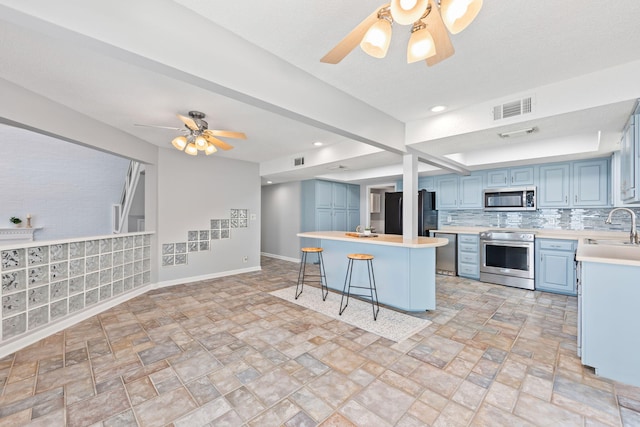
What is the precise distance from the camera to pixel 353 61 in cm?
206

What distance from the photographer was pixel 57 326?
2820 millimetres

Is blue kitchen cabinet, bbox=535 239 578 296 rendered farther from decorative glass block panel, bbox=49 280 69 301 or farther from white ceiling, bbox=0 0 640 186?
decorative glass block panel, bbox=49 280 69 301

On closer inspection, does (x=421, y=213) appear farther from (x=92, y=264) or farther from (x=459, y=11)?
(x=92, y=264)

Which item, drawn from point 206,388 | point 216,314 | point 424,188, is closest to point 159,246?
point 216,314

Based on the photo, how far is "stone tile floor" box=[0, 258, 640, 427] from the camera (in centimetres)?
162

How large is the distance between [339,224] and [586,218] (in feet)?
15.4

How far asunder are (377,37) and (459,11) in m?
0.35

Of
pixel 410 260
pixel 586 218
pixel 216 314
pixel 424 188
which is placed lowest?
pixel 216 314

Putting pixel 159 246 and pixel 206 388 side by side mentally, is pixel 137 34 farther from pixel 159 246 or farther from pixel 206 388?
pixel 159 246

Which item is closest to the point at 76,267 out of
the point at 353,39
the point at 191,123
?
the point at 191,123

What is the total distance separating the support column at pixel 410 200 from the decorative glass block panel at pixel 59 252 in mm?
4010

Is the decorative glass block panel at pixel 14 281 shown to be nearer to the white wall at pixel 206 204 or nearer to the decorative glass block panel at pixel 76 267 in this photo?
the decorative glass block panel at pixel 76 267

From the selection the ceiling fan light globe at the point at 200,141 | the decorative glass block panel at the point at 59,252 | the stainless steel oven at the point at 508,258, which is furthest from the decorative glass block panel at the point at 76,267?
the stainless steel oven at the point at 508,258

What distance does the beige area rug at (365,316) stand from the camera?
2.80 meters
